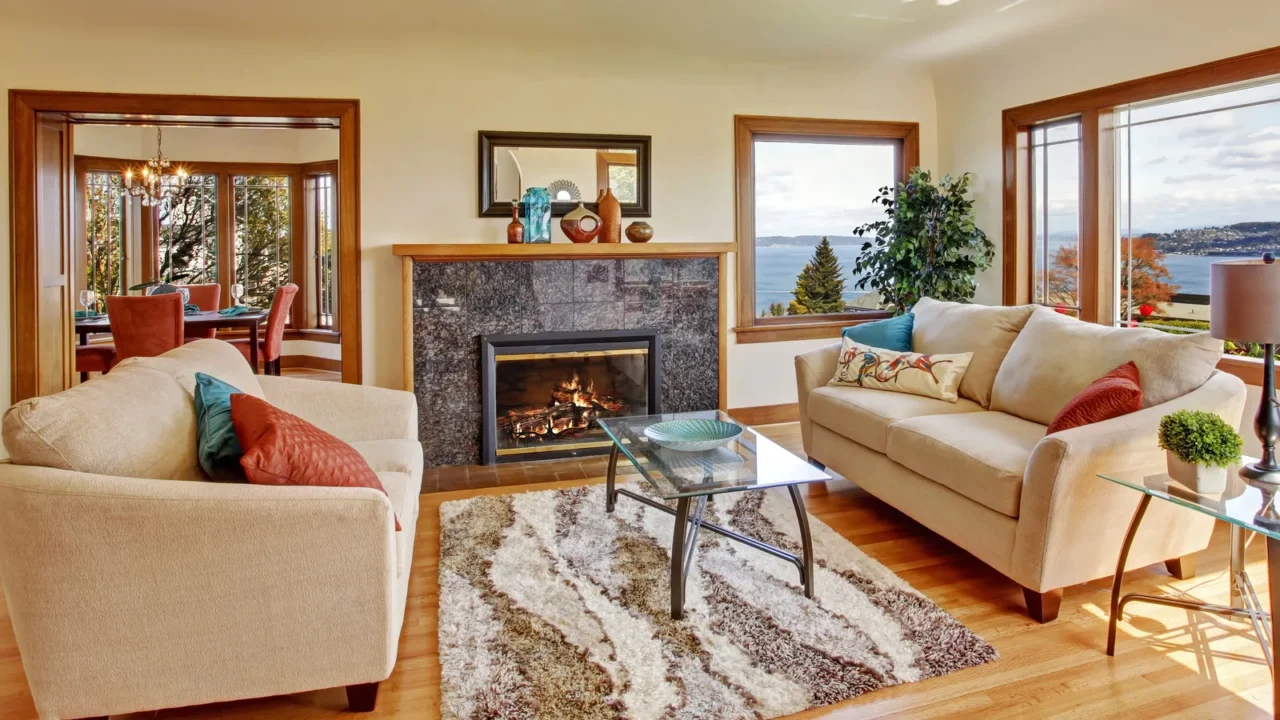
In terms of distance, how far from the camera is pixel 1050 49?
4.53m

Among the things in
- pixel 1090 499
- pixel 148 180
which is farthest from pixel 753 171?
pixel 148 180

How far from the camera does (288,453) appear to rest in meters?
1.90

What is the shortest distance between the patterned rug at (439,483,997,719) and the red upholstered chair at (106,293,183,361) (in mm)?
3069

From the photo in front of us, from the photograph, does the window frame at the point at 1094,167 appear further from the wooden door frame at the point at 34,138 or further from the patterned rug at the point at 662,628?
the wooden door frame at the point at 34,138

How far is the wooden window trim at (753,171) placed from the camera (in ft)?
16.6

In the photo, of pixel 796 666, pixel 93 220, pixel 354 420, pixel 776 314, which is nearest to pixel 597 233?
pixel 776 314

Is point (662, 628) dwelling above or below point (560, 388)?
below

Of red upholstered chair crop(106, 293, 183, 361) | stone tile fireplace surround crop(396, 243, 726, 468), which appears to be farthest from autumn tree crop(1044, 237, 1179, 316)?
red upholstered chair crop(106, 293, 183, 361)

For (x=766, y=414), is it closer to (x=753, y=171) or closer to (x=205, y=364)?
(x=753, y=171)

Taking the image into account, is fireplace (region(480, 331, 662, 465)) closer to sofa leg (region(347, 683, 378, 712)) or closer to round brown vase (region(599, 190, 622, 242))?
round brown vase (region(599, 190, 622, 242))

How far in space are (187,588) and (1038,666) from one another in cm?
224

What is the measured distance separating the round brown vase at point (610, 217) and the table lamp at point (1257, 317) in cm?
305

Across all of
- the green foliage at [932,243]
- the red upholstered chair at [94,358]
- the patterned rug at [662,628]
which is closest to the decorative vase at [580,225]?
the patterned rug at [662,628]

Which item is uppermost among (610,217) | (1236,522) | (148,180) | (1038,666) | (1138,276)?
(148,180)
